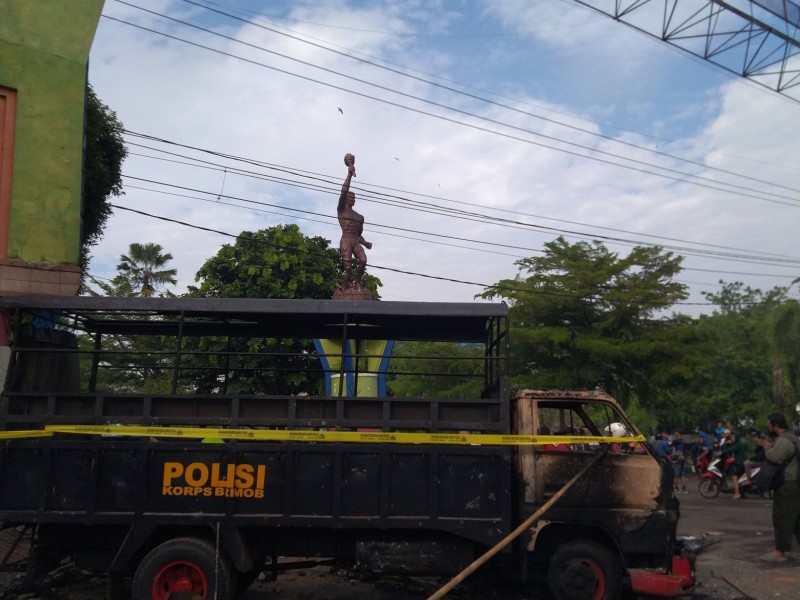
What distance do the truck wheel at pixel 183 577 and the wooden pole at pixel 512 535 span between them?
1.85 metres

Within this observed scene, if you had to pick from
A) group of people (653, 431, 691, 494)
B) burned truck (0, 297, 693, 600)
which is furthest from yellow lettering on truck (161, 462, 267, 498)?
group of people (653, 431, 691, 494)

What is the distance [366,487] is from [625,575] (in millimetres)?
2560

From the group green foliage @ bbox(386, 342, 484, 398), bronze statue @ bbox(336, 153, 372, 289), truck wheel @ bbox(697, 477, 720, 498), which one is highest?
bronze statue @ bbox(336, 153, 372, 289)

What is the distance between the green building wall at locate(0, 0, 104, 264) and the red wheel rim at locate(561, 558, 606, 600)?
732cm

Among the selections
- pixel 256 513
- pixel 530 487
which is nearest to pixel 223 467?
pixel 256 513

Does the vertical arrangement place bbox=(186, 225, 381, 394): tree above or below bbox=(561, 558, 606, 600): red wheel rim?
above

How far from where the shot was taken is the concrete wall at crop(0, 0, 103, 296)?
8984mm

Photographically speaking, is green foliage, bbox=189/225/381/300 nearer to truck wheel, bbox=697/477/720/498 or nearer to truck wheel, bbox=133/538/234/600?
truck wheel, bbox=697/477/720/498

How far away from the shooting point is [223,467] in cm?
612

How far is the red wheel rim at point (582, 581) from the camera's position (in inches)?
243

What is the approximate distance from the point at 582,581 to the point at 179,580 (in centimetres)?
358

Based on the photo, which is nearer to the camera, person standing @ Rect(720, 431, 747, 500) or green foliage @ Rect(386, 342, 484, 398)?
person standing @ Rect(720, 431, 747, 500)

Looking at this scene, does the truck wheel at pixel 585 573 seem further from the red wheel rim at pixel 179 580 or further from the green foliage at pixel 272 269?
the green foliage at pixel 272 269

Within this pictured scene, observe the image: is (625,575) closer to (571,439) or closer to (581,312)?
(571,439)
